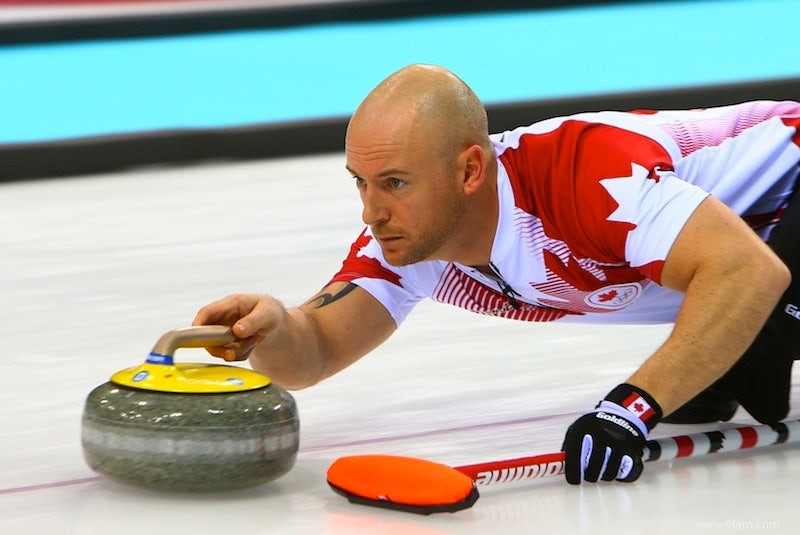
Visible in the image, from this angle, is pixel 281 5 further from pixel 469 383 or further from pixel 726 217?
pixel 726 217

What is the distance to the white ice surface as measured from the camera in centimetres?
225

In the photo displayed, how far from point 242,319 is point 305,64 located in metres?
6.47

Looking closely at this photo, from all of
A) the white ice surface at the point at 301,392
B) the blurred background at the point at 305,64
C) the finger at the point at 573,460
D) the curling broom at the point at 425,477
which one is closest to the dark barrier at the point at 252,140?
the blurred background at the point at 305,64

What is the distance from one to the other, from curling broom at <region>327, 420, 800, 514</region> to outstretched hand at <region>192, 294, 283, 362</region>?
0.25 meters

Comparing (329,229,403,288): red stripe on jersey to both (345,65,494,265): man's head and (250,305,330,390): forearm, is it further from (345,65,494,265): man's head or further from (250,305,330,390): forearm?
(345,65,494,265): man's head

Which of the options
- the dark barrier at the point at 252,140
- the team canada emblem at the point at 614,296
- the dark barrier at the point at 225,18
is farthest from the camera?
the dark barrier at the point at 225,18

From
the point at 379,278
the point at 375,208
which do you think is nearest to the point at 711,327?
the point at 375,208

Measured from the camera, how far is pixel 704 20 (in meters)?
10.4

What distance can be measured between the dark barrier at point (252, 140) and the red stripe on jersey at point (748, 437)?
398 cm

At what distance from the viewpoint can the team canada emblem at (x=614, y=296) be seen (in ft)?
8.41

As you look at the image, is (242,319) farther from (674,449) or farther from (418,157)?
(674,449)

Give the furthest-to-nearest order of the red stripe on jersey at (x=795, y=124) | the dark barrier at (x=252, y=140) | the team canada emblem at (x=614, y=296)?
the dark barrier at (x=252, y=140)
the red stripe on jersey at (x=795, y=124)
the team canada emblem at (x=614, y=296)

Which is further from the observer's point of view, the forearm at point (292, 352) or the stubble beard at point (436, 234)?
the forearm at point (292, 352)

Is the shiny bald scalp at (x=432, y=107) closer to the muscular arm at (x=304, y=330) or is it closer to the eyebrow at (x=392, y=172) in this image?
the eyebrow at (x=392, y=172)
